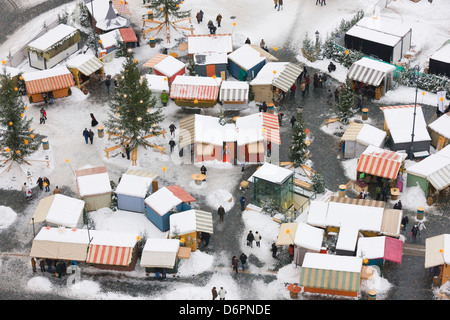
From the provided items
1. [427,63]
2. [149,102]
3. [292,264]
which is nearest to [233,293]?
[292,264]

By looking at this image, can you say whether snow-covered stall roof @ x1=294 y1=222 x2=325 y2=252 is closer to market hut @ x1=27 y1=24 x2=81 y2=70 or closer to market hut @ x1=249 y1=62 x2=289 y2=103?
market hut @ x1=249 y1=62 x2=289 y2=103

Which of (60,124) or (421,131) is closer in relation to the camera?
(421,131)

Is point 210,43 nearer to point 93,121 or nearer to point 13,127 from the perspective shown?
point 93,121

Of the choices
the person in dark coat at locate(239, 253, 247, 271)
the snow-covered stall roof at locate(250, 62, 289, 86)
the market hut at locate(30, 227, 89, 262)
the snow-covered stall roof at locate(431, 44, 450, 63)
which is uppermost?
the snow-covered stall roof at locate(431, 44, 450, 63)

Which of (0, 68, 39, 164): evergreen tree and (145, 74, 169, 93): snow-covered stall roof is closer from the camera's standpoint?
(0, 68, 39, 164): evergreen tree

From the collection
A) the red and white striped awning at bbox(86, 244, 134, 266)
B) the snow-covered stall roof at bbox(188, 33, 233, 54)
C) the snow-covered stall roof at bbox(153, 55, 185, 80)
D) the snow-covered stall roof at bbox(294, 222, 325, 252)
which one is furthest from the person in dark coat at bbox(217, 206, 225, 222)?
the snow-covered stall roof at bbox(188, 33, 233, 54)

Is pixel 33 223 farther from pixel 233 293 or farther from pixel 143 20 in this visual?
pixel 143 20

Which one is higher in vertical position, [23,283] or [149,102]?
[149,102]
